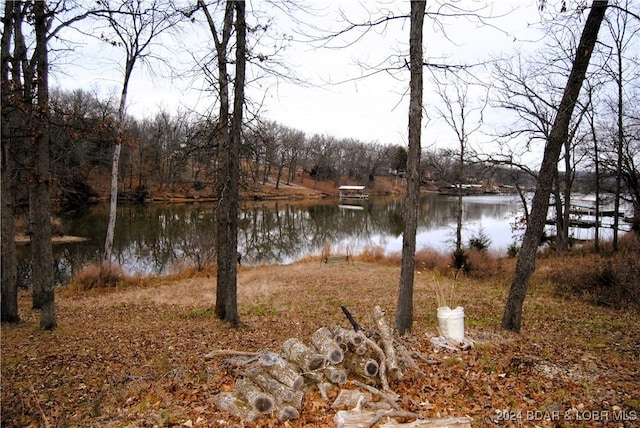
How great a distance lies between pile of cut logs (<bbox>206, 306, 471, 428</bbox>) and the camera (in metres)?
3.81

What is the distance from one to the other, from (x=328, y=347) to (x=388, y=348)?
79cm

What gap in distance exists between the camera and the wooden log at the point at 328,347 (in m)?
4.43

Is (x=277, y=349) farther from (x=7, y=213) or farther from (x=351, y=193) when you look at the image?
(x=351, y=193)

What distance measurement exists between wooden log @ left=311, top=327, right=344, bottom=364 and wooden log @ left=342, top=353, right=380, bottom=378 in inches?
7.7

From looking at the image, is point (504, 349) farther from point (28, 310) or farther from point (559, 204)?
point (559, 204)

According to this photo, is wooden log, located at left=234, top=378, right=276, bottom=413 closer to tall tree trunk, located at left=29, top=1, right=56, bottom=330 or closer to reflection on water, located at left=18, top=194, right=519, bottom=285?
tall tree trunk, located at left=29, top=1, right=56, bottom=330

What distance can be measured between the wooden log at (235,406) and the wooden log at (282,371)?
0.40 metres

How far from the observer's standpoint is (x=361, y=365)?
4496mm

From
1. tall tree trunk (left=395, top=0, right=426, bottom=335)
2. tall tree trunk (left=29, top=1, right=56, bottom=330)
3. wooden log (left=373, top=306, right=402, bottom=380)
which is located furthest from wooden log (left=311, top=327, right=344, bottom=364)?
tall tree trunk (left=29, top=1, right=56, bottom=330)

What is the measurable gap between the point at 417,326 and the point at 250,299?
215 inches

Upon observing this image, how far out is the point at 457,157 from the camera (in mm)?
19688

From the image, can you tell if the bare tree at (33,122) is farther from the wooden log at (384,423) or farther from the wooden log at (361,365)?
the wooden log at (384,423)

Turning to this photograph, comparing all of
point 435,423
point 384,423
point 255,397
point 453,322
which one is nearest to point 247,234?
point 453,322

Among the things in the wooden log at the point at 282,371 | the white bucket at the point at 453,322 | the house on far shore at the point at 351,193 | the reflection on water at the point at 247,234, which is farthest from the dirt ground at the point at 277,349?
the house on far shore at the point at 351,193
